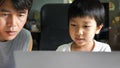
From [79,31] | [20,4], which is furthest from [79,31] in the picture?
[20,4]

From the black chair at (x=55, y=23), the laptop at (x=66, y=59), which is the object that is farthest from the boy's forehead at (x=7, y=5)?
the black chair at (x=55, y=23)

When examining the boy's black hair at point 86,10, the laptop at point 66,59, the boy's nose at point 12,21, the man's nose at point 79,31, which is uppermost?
the boy's black hair at point 86,10

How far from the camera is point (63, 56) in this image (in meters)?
0.50

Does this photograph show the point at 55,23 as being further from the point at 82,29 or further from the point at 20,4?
the point at 20,4

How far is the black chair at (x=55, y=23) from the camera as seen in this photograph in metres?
1.61

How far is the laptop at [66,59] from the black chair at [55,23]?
3.58 feet

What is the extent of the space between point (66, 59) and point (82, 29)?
0.52 m

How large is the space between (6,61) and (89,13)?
0.46m

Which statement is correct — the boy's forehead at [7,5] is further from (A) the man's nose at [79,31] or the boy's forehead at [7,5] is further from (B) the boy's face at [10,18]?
(A) the man's nose at [79,31]

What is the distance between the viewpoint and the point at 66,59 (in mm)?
503

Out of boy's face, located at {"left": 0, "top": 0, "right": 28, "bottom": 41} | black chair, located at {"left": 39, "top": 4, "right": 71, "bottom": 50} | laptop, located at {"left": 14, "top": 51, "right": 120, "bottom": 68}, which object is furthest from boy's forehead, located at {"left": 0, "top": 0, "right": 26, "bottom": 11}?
black chair, located at {"left": 39, "top": 4, "right": 71, "bottom": 50}

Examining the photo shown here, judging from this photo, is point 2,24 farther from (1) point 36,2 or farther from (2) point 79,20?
(1) point 36,2

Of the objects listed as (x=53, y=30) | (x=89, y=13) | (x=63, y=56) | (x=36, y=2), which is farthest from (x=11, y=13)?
(x=36, y=2)

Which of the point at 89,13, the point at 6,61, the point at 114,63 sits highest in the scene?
the point at 89,13
